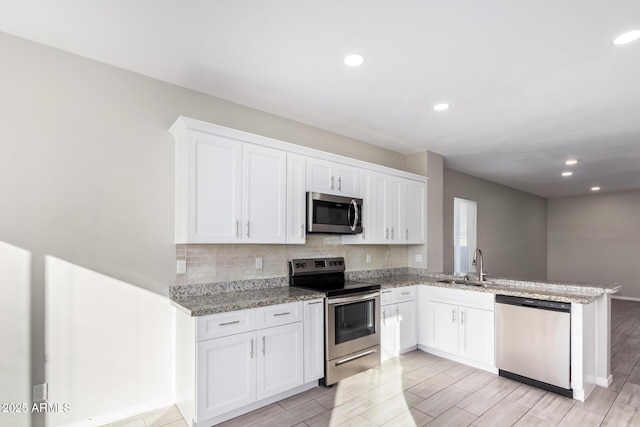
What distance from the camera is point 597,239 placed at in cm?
877

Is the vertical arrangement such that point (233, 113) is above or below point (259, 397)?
above

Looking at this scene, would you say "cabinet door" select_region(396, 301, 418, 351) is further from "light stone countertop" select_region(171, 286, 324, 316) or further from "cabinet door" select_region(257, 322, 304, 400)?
"cabinet door" select_region(257, 322, 304, 400)

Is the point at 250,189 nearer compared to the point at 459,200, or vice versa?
the point at 250,189

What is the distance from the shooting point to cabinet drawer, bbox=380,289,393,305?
377 cm

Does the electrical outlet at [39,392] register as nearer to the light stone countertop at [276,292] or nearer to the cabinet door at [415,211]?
the light stone countertop at [276,292]

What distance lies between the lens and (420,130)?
4062 mm

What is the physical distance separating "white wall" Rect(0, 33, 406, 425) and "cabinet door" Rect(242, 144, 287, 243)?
2.02 ft

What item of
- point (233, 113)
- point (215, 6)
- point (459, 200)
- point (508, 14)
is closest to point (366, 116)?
point (233, 113)

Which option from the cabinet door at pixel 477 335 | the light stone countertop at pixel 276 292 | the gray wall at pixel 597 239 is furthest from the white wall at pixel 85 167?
the gray wall at pixel 597 239

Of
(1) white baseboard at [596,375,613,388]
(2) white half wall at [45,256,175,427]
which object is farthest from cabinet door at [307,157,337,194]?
(1) white baseboard at [596,375,613,388]

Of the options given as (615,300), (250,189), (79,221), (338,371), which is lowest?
(615,300)

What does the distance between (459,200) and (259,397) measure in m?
5.11

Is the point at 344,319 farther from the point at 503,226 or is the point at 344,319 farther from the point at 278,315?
the point at 503,226

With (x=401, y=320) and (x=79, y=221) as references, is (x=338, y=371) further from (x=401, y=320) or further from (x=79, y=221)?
(x=79, y=221)
